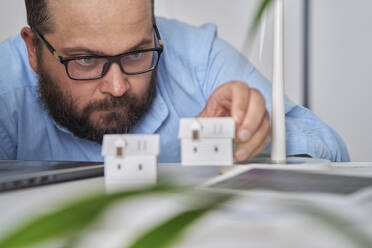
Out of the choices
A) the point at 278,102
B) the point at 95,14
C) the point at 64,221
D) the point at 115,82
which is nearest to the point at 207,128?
the point at 278,102

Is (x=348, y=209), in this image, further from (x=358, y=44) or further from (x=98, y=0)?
(x=98, y=0)

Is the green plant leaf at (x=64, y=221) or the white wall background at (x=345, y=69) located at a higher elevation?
the white wall background at (x=345, y=69)

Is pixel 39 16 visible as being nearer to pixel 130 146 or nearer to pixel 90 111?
pixel 90 111

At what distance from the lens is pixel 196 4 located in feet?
3.93

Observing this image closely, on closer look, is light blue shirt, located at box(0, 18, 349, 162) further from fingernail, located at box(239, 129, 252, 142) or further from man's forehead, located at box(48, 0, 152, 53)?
fingernail, located at box(239, 129, 252, 142)

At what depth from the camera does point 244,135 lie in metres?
0.53

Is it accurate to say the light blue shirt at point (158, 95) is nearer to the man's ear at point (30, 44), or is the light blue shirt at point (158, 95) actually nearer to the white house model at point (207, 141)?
the man's ear at point (30, 44)

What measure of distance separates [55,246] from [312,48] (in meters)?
1.04

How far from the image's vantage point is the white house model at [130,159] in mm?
442

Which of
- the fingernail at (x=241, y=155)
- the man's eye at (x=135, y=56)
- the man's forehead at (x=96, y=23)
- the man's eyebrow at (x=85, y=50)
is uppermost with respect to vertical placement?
the man's forehead at (x=96, y=23)

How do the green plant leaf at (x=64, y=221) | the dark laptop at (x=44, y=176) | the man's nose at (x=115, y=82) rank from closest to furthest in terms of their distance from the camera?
the green plant leaf at (x=64, y=221) → the dark laptop at (x=44, y=176) → the man's nose at (x=115, y=82)

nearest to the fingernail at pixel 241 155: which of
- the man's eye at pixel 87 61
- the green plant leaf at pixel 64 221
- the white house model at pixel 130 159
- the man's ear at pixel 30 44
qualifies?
the white house model at pixel 130 159

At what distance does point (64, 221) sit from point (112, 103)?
113 cm

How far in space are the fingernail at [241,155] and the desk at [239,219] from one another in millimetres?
185
